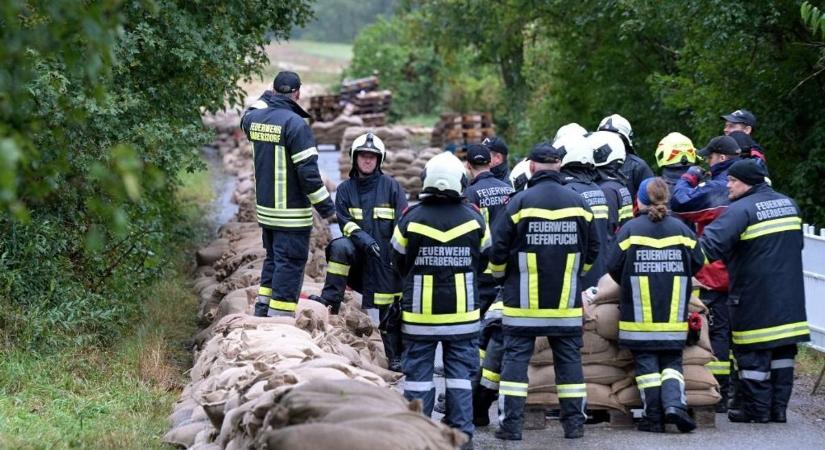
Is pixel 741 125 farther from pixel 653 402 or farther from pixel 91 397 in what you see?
pixel 91 397

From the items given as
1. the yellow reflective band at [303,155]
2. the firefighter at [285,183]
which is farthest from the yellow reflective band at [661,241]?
the yellow reflective band at [303,155]

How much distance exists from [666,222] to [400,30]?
42318mm

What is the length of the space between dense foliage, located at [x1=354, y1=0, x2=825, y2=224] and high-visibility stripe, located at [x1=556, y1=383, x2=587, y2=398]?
10.7 feet

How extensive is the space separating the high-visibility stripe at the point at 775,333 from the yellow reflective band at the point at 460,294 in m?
2.38

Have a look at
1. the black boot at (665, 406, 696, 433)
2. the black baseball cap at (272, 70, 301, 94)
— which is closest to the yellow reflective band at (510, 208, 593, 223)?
the black boot at (665, 406, 696, 433)

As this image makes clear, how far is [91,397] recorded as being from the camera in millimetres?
8531

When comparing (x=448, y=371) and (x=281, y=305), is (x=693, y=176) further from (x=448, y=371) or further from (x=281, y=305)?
(x=281, y=305)

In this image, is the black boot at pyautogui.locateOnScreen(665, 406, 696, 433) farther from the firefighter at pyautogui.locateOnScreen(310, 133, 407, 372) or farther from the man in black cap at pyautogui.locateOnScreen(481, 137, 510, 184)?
the man in black cap at pyautogui.locateOnScreen(481, 137, 510, 184)

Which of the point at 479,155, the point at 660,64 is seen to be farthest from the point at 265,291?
the point at 660,64

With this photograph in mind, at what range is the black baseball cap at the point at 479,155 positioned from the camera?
9.70 m

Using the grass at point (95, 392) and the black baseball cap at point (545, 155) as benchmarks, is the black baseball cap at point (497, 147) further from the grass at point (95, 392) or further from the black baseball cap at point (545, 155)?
the grass at point (95, 392)

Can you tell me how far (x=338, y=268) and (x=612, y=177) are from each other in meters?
2.40

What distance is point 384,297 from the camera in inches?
389

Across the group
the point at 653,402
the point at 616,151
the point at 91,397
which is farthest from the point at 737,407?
the point at 91,397
